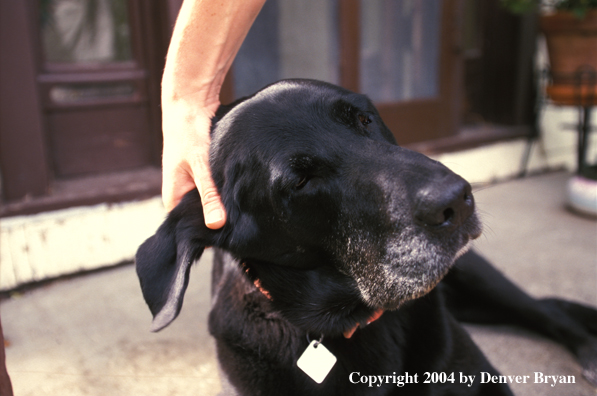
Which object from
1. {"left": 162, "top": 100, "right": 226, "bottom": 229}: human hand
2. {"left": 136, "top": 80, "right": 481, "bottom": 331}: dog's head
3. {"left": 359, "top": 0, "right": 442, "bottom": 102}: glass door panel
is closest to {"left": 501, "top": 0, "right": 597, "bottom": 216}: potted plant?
{"left": 359, "top": 0, "right": 442, "bottom": 102}: glass door panel

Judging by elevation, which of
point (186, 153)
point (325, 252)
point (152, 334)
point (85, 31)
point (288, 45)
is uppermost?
point (85, 31)

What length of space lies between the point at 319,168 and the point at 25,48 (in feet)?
6.76

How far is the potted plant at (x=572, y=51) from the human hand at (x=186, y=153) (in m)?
3.12

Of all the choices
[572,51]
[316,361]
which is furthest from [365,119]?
[572,51]

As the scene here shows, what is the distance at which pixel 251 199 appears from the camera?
135 centimetres

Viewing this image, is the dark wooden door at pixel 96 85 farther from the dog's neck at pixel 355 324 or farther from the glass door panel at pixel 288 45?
the dog's neck at pixel 355 324

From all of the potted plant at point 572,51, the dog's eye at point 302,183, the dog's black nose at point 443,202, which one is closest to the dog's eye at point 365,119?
the dog's eye at point 302,183

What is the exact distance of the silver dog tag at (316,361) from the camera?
53.4 inches

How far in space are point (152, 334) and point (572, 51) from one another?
3.88 meters

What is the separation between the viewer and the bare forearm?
148 centimetres

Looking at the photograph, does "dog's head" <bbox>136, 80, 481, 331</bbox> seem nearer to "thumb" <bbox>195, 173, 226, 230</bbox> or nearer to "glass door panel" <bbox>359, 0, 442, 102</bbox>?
"thumb" <bbox>195, 173, 226, 230</bbox>

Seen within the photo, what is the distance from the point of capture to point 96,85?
298 centimetres

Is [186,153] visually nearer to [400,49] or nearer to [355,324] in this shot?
[355,324]

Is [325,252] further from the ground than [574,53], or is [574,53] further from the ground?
[574,53]
